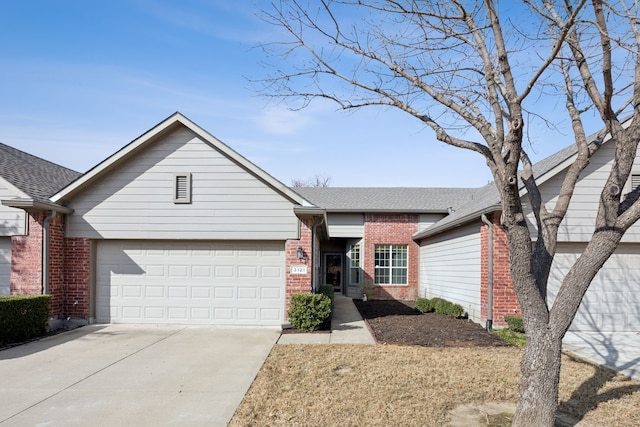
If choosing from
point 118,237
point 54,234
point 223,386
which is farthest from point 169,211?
point 223,386

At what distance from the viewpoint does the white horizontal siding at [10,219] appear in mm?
10531

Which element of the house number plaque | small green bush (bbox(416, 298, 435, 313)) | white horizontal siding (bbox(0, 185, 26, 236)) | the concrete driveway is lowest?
small green bush (bbox(416, 298, 435, 313))

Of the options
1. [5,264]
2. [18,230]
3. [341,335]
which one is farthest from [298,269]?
[5,264]

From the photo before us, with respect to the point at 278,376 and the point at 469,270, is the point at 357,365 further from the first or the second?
the point at 469,270

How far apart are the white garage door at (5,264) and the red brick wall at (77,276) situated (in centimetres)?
126

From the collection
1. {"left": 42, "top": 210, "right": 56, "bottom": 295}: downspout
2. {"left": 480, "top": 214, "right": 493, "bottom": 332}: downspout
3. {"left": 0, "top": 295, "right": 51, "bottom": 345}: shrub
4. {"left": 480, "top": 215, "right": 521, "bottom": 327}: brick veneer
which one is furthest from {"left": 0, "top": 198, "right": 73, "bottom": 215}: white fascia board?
{"left": 480, "top": 215, "right": 521, "bottom": 327}: brick veneer

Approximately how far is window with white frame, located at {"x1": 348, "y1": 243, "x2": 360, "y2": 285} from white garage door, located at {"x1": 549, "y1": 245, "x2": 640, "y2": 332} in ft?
32.4

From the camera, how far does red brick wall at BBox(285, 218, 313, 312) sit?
10.7 meters

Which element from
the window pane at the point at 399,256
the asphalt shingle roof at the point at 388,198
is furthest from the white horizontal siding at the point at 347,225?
the window pane at the point at 399,256

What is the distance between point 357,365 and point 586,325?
22.6ft

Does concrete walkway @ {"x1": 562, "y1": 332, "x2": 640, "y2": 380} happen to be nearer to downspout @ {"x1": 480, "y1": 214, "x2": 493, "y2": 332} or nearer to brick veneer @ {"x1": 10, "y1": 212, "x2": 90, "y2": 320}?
downspout @ {"x1": 480, "y1": 214, "x2": 493, "y2": 332}

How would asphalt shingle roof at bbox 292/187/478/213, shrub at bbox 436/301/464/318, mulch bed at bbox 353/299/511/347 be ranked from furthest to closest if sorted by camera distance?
1. asphalt shingle roof at bbox 292/187/478/213
2. shrub at bbox 436/301/464/318
3. mulch bed at bbox 353/299/511/347

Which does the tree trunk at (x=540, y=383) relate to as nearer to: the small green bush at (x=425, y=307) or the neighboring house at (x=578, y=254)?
the neighboring house at (x=578, y=254)

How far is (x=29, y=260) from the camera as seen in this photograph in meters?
10.5
